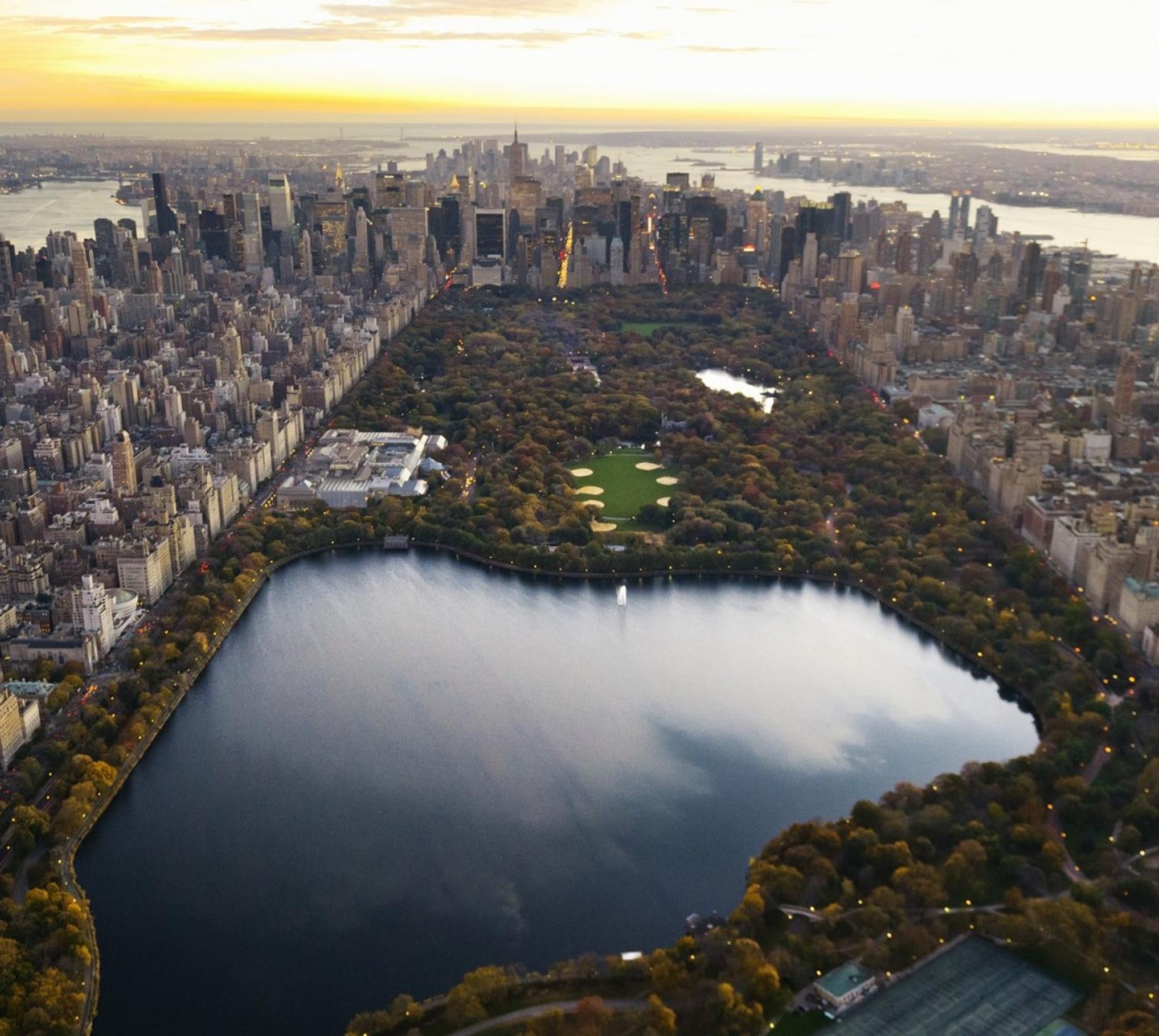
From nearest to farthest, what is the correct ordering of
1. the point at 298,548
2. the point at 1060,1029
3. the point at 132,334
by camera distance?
the point at 1060,1029 < the point at 298,548 < the point at 132,334

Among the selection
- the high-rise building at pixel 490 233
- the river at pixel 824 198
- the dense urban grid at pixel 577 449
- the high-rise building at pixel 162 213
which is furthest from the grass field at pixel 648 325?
the high-rise building at pixel 162 213

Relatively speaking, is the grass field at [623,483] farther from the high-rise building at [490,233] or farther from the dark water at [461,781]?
the high-rise building at [490,233]

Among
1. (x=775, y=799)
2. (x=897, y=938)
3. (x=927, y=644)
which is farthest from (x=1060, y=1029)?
(x=927, y=644)

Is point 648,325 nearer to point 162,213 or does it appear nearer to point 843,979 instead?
point 162,213

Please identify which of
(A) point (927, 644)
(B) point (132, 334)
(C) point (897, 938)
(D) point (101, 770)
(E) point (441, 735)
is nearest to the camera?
(C) point (897, 938)

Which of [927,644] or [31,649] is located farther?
[927,644]

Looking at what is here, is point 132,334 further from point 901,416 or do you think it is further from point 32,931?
point 32,931
